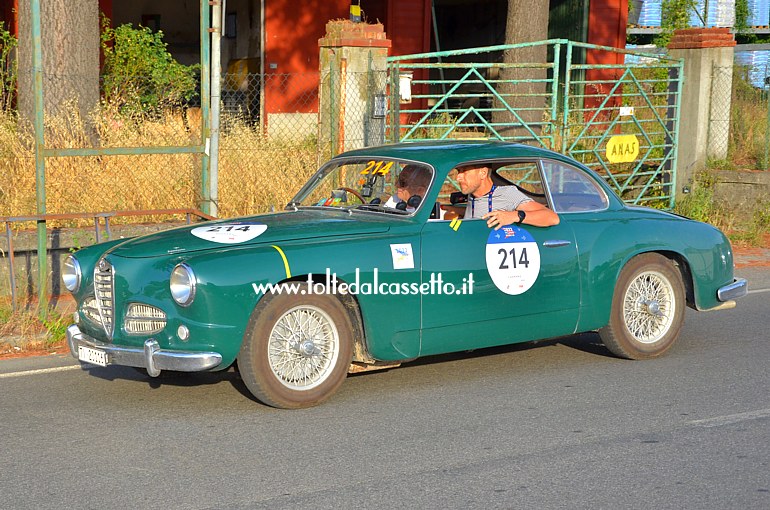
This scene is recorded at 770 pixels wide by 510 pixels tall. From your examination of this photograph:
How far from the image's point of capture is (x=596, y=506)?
4.77 m

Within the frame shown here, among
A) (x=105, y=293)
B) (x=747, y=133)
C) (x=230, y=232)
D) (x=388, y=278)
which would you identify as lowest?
(x=105, y=293)

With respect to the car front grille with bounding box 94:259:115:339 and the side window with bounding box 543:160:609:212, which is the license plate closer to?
the car front grille with bounding box 94:259:115:339

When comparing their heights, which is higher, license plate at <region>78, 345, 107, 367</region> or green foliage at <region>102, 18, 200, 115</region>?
green foliage at <region>102, 18, 200, 115</region>

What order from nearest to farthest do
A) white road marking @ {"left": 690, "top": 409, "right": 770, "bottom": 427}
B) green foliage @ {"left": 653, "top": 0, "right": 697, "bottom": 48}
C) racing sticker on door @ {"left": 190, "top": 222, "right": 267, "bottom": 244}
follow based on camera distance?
white road marking @ {"left": 690, "top": 409, "right": 770, "bottom": 427} < racing sticker on door @ {"left": 190, "top": 222, "right": 267, "bottom": 244} < green foliage @ {"left": 653, "top": 0, "right": 697, "bottom": 48}

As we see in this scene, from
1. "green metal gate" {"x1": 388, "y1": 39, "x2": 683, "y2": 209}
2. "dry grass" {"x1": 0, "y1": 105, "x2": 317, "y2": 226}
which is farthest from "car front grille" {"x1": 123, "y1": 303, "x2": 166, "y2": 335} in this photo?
"green metal gate" {"x1": 388, "y1": 39, "x2": 683, "y2": 209}

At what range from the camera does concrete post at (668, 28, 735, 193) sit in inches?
617

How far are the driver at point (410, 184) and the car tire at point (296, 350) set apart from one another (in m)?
0.98

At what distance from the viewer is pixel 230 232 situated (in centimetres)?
651

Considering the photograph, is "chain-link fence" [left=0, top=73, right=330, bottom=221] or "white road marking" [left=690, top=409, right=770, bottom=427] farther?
"chain-link fence" [left=0, top=73, right=330, bottom=221]

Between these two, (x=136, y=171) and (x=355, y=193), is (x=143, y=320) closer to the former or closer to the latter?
(x=355, y=193)

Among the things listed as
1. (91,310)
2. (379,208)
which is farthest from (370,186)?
(91,310)

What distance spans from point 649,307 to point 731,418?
1.63m

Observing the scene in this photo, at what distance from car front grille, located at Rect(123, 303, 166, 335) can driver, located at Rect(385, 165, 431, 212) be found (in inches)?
68.5

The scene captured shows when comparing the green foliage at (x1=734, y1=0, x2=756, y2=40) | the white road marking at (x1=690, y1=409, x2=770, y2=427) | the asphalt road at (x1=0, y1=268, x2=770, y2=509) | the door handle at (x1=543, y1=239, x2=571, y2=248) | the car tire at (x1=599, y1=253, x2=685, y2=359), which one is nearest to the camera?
the asphalt road at (x1=0, y1=268, x2=770, y2=509)
